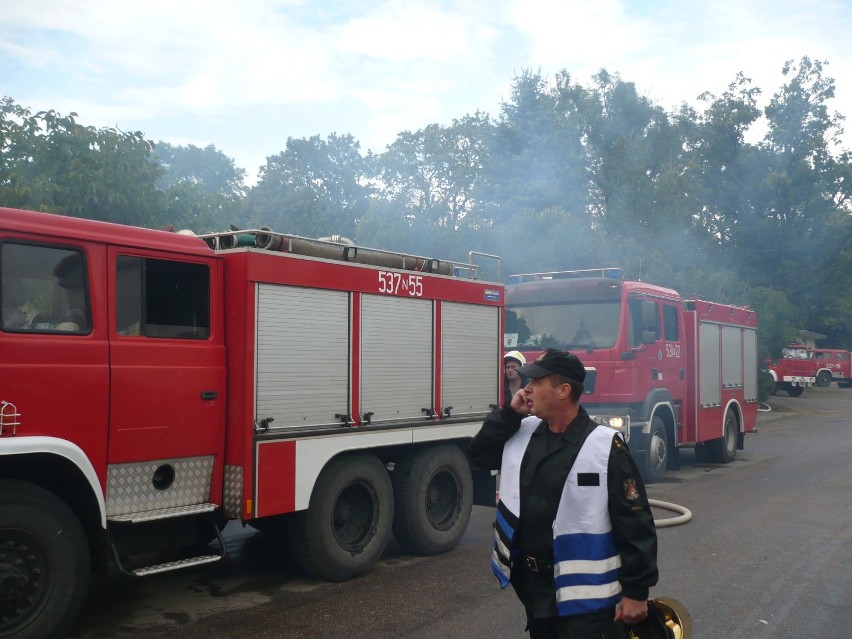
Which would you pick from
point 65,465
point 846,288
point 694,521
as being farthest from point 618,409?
point 846,288

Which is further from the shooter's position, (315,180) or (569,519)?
(315,180)

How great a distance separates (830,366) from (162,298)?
41.0m

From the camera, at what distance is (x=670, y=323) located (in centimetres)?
1291

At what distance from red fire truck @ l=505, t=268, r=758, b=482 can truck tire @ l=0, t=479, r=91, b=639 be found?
25.3 ft

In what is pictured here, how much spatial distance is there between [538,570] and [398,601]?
10.5 ft

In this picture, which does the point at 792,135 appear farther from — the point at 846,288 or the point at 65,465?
the point at 65,465

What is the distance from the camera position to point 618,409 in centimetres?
1155

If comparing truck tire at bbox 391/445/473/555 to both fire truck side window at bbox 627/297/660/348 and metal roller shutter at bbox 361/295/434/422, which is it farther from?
fire truck side window at bbox 627/297/660/348

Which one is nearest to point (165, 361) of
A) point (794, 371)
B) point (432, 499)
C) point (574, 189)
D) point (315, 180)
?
point (432, 499)

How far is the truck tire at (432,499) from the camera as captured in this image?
7.30 meters

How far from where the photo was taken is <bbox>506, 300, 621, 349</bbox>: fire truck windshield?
458 inches

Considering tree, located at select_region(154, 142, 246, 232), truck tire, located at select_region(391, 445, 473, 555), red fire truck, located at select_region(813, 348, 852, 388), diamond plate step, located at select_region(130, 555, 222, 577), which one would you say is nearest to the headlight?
truck tire, located at select_region(391, 445, 473, 555)

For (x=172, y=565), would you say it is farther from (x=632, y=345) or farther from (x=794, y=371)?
(x=794, y=371)

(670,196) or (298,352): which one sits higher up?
(670,196)
